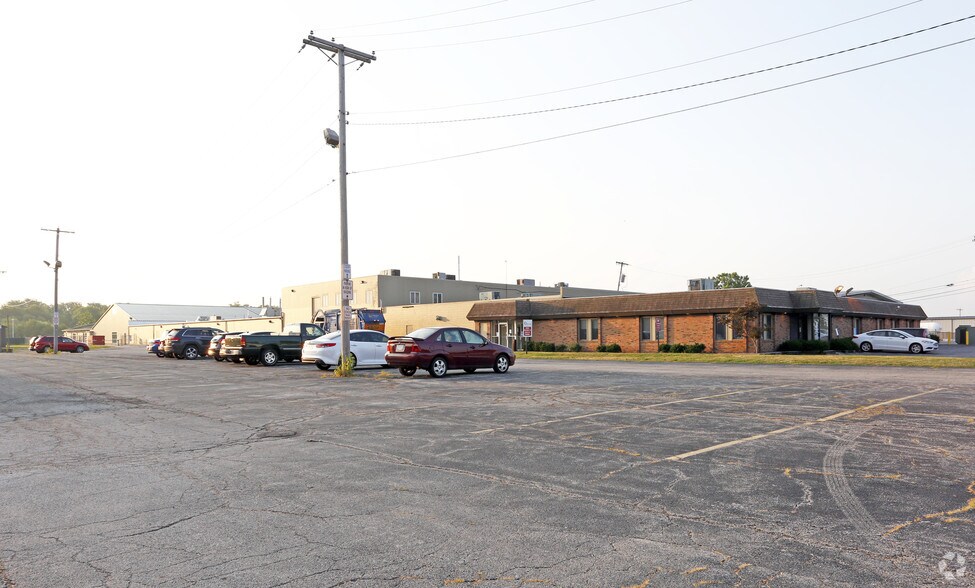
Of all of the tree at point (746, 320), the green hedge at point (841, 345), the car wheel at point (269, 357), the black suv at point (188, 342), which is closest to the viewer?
the car wheel at point (269, 357)

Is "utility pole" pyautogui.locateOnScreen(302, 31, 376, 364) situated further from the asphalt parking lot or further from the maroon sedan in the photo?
the asphalt parking lot

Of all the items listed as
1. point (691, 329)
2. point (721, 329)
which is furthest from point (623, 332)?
point (721, 329)

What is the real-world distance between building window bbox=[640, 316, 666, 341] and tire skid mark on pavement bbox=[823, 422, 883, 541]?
35.1 m

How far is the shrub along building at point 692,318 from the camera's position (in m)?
40.1

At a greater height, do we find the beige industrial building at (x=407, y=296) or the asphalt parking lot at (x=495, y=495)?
the beige industrial building at (x=407, y=296)

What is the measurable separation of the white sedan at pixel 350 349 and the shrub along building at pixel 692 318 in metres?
23.1

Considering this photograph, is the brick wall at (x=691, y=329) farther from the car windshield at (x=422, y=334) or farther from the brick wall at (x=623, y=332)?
the car windshield at (x=422, y=334)

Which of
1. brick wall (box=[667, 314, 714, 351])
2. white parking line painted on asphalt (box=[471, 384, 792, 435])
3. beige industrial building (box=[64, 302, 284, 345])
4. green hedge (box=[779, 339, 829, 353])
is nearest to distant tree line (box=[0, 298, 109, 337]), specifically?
beige industrial building (box=[64, 302, 284, 345])

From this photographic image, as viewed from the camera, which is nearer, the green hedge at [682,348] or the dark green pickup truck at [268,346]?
the dark green pickup truck at [268,346]

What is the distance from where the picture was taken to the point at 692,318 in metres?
42.4

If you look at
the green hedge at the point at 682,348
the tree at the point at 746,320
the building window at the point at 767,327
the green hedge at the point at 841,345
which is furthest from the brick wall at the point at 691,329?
the green hedge at the point at 841,345

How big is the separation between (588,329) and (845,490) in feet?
137

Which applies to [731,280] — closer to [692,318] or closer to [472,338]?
[692,318]

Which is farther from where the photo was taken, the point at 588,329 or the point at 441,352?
the point at 588,329
